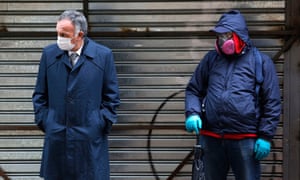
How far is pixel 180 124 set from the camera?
17.6ft

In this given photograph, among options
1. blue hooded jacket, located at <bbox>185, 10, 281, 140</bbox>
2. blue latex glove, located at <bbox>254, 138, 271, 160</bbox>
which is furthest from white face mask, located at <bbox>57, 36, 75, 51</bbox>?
blue latex glove, located at <bbox>254, 138, 271, 160</bbox>

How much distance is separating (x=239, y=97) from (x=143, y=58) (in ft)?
4.60

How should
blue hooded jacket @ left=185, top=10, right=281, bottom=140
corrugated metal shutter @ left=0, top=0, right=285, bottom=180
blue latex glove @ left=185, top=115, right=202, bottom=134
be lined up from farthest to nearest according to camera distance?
corrugated metal shutter @ left=0, top=0, right=285, bottom=180
blue latex glove @ left=185, top=115, right=202, bottom=134
blue hooded jacket @ left=185, top=10, right=281, bottom=140

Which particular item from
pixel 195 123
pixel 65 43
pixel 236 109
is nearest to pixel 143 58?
pixel 195 123

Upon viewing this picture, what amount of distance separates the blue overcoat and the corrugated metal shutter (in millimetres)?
1052

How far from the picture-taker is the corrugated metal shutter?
5.32 m

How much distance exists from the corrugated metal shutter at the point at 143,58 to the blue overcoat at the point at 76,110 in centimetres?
105

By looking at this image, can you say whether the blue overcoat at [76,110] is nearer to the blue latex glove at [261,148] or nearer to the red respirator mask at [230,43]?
the red respirator mask at [230,43]

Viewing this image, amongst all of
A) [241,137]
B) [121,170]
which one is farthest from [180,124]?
[241,137]

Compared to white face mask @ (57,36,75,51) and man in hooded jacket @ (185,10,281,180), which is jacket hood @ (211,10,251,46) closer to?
man in hooded jacket @ (185,10,281,180)

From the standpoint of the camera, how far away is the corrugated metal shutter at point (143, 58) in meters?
5.32

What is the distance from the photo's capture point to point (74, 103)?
413 centimetres

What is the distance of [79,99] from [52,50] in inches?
19.4

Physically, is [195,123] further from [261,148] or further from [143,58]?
[143,58]
